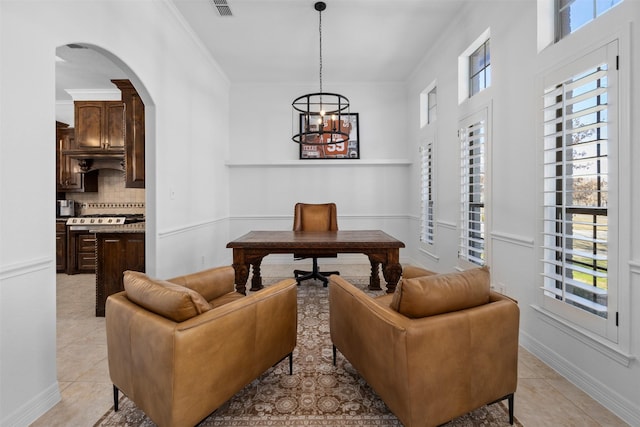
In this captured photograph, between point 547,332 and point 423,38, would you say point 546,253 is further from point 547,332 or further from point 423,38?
point 423,38

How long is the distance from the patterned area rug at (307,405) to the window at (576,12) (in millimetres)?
2426

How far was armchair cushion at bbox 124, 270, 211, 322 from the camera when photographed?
1430mm

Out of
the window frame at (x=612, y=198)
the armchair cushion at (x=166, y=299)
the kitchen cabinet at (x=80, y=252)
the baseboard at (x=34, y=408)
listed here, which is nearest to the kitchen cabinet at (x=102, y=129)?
the kitchen cabinet at (x=80, y=252)

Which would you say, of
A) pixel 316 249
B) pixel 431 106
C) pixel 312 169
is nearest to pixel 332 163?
pixel 312 169

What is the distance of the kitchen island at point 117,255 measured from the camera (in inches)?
123

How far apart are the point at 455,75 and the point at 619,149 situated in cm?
239

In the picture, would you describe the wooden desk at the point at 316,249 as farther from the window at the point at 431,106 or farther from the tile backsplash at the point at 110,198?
the tile backsplash at the point at 110,198

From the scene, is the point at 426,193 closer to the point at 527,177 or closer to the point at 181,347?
the point at 527,177

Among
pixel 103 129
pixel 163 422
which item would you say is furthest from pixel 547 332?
pixel 103 129

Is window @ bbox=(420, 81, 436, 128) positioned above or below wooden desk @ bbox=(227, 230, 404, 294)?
above

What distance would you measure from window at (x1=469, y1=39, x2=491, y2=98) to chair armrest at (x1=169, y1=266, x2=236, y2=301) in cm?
307

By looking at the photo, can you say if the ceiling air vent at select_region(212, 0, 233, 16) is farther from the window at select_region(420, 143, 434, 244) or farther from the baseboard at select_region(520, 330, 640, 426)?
the baseboard at select_region(520, 330, 640, 426)

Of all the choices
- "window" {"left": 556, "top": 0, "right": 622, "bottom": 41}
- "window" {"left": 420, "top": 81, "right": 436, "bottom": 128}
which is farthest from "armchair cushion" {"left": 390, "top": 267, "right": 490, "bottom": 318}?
"window" {"left": 420, "top": 81, "right": 436, "bottom": 128}

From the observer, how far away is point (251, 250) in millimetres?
3316
